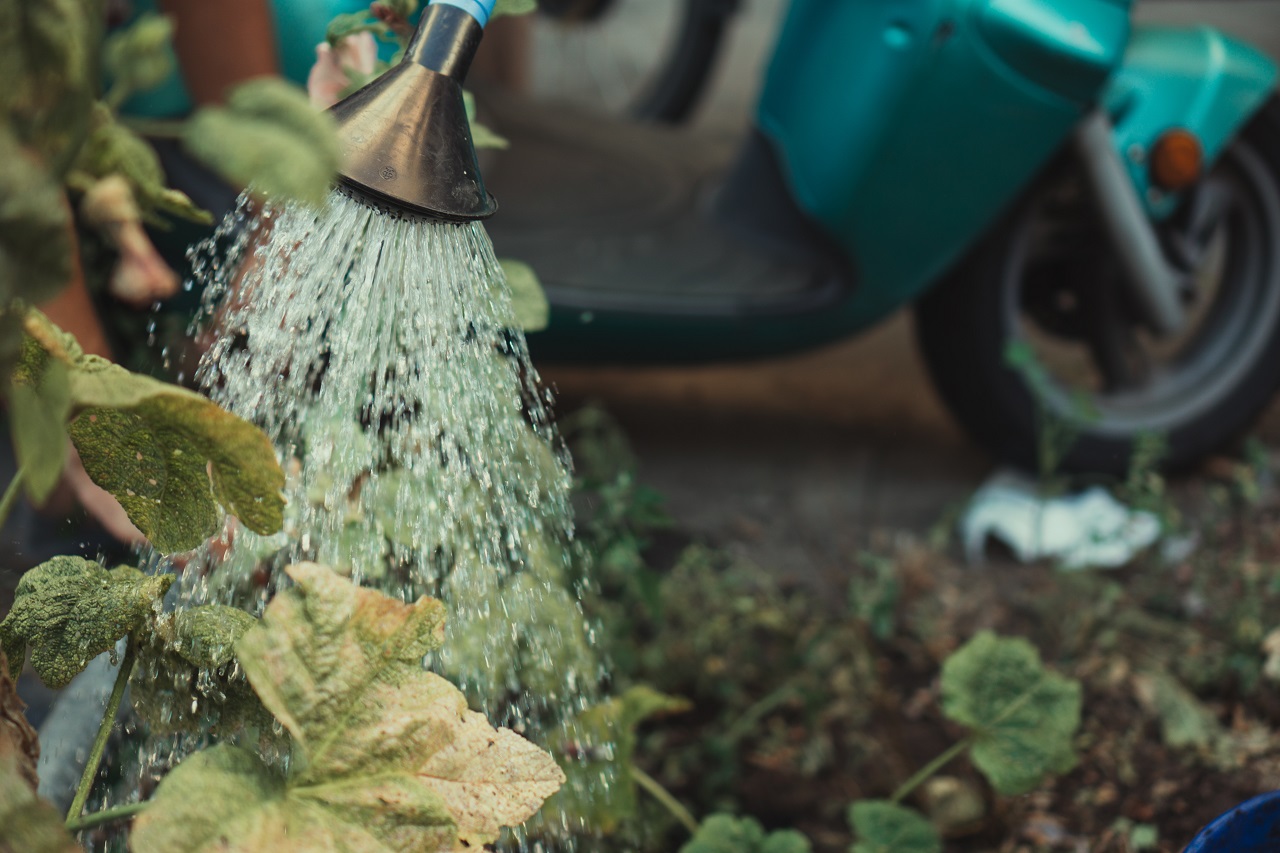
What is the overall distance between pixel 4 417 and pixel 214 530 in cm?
91

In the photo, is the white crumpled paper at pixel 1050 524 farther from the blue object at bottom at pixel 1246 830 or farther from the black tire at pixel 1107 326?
the blue object at bottom at pixel 1246 830

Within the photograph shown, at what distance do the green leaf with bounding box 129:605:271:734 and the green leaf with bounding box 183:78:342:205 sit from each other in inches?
16.0

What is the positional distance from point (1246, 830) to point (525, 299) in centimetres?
70

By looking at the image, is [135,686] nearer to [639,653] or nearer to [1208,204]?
[639,653]

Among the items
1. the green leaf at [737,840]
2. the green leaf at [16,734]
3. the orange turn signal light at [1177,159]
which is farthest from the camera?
the orange turn signal light at [1177,159]

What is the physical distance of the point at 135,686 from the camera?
2.64 feet

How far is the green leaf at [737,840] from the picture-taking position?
1064mm

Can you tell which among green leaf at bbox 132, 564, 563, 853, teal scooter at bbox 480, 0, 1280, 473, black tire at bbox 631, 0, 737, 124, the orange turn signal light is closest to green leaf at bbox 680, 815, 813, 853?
green leaf at bbox 132, 564, 563, 853

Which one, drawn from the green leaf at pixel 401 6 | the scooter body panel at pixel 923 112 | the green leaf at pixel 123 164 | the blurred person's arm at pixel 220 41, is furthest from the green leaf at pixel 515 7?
the scooter body panel at pixel 923 112

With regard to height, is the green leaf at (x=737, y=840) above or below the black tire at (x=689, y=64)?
above

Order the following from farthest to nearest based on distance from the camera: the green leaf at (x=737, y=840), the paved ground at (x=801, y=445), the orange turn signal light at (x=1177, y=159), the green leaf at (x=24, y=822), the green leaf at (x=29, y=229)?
the paved ground at (x=801, y=445) < the orange turn signal light at (x=1177, y=159) < the green leaf at (x=737, y=840) < the green leaf at (x=24, y=822) < the green leaf at (x=29, y=229)

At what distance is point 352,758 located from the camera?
677 mm

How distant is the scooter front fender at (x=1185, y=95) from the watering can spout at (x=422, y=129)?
4.77ft

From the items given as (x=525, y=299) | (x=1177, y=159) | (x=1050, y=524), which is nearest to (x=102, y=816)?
(x=525, y=299)
